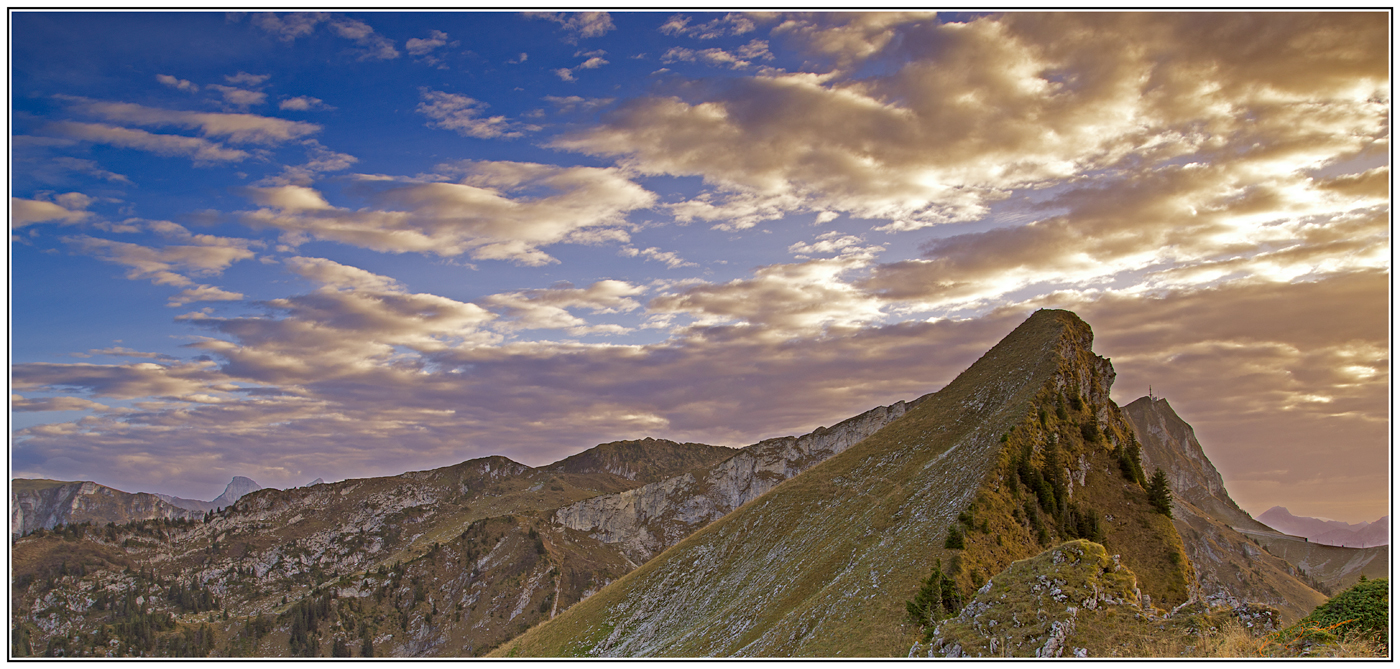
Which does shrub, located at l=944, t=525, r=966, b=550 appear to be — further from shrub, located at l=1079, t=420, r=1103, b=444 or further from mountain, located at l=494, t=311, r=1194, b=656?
shrub, located at l=1079, t=420, r=1103, b=444

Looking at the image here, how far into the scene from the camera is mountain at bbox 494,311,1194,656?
62.3 meters

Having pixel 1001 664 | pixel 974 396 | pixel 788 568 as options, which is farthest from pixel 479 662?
pixel 974 396

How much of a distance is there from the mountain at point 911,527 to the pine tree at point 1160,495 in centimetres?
102

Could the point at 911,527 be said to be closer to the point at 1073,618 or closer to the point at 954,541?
the point at 954,541

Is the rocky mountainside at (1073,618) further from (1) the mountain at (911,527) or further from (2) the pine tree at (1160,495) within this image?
(2) the pine tree at (1160,495)

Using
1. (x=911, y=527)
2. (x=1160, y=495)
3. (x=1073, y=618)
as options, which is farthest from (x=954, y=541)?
(x=1073, y=618)

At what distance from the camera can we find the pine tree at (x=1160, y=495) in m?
74.8

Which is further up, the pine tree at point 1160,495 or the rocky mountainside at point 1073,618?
the pine tree at point 1160,495

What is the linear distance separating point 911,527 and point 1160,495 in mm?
24982

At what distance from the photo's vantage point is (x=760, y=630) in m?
72.3

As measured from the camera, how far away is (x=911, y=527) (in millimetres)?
73625

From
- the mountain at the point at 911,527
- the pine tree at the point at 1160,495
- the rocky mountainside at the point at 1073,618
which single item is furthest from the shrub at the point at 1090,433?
the rocky mountainside at the point at 1073,618

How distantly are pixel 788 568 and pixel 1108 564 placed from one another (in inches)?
2256

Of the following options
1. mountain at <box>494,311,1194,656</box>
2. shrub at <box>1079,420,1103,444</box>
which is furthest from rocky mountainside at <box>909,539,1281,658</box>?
shrub at <box>1079,420,1103,444</box>
